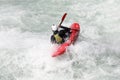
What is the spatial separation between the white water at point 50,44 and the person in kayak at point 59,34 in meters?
0.49

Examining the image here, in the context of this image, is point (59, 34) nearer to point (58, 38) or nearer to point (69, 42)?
point (58, 38)

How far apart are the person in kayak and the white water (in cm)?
49

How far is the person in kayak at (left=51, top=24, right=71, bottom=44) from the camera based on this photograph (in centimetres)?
1166

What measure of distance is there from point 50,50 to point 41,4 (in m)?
5.06

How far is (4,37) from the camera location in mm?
13969

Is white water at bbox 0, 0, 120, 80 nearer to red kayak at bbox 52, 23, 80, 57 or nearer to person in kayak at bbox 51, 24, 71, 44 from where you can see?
red kayak at bbox 52, 23, 80, 57

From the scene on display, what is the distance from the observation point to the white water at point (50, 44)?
36.8ft

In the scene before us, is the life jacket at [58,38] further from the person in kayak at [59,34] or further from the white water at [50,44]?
the white water at [50,44]

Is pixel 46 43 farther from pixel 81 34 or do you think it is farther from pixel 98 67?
pixel 98 67

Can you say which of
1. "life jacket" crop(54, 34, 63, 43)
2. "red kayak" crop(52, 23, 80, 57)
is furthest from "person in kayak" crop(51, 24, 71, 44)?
"red kayak" crop(52, 23, 80, 57)

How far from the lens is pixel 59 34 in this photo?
11.9 metres

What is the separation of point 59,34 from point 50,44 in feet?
3.15

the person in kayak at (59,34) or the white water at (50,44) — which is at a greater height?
the person in kayak at (59,34)

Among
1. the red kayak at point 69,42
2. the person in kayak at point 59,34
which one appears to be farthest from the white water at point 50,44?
the person in kayak at point 59,34
